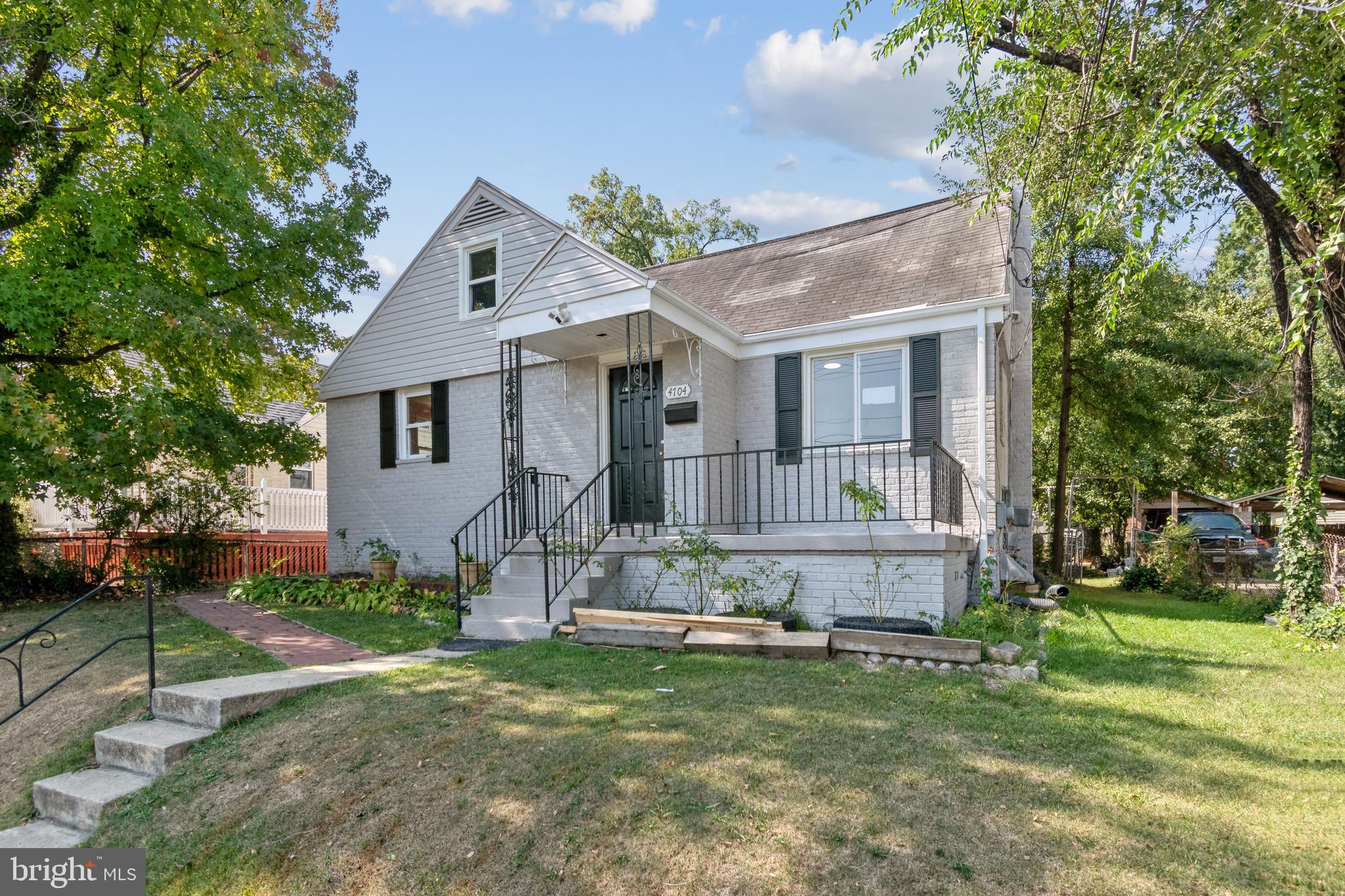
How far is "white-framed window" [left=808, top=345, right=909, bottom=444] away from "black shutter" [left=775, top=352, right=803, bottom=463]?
141 mm

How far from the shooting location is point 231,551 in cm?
1313

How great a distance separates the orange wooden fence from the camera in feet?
38.5

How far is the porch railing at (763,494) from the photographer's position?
25.5ft

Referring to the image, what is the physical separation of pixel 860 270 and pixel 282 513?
47.4 ft

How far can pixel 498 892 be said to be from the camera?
118 inches

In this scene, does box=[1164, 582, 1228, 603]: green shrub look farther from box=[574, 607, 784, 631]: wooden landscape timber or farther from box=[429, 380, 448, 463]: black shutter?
box=[429, 380, 448, 463]: black shutter

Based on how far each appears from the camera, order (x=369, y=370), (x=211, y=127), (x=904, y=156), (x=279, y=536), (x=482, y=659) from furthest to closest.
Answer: (x=279, y=536)
(x=369, y=370)
(x=211, y=127)
(x=904, y=156)
(x=482, y=659)

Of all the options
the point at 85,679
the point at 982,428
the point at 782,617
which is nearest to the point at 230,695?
the point at 85,679

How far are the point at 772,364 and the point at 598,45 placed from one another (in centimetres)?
525

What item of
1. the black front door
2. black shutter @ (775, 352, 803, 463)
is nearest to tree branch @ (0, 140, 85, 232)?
the black front door

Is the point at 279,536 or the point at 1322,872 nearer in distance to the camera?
the point at 1322,872

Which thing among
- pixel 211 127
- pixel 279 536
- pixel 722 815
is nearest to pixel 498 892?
Result: pixel 722 815

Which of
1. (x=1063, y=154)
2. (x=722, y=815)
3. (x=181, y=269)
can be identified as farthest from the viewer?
(x=181, y=269)

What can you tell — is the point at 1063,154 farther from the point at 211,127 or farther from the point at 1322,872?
the point at 211,127
